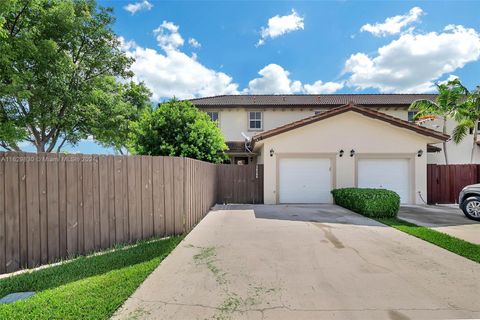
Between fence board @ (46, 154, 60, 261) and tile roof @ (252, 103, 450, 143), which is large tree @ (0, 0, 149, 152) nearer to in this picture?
fence board @ (46, 154, 60, 261)

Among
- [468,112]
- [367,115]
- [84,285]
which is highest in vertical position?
[468,112]

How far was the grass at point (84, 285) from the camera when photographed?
2900 mm

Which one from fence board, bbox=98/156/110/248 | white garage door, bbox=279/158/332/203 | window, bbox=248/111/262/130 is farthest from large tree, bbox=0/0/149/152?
white garage door, bbox=279/158/332/203

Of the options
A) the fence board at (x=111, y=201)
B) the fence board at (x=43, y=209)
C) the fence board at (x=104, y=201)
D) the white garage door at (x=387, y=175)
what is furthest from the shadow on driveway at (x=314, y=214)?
the fence board at (x=43, y=209)

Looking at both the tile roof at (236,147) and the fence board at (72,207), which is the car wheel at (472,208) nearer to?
the tile roof at (236,147)

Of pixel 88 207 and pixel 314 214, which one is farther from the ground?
pixel 88 207

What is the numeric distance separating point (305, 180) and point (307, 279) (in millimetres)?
8247

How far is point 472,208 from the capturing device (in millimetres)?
8578

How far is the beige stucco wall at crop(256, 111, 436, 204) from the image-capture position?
11.8m

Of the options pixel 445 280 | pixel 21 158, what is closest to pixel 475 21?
pixel 445 280

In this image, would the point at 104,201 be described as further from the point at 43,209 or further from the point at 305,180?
the point at 305,180

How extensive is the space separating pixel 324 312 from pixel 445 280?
2.39m

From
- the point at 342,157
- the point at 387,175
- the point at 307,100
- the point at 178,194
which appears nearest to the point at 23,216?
the point at 178,194

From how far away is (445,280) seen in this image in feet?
12.9
